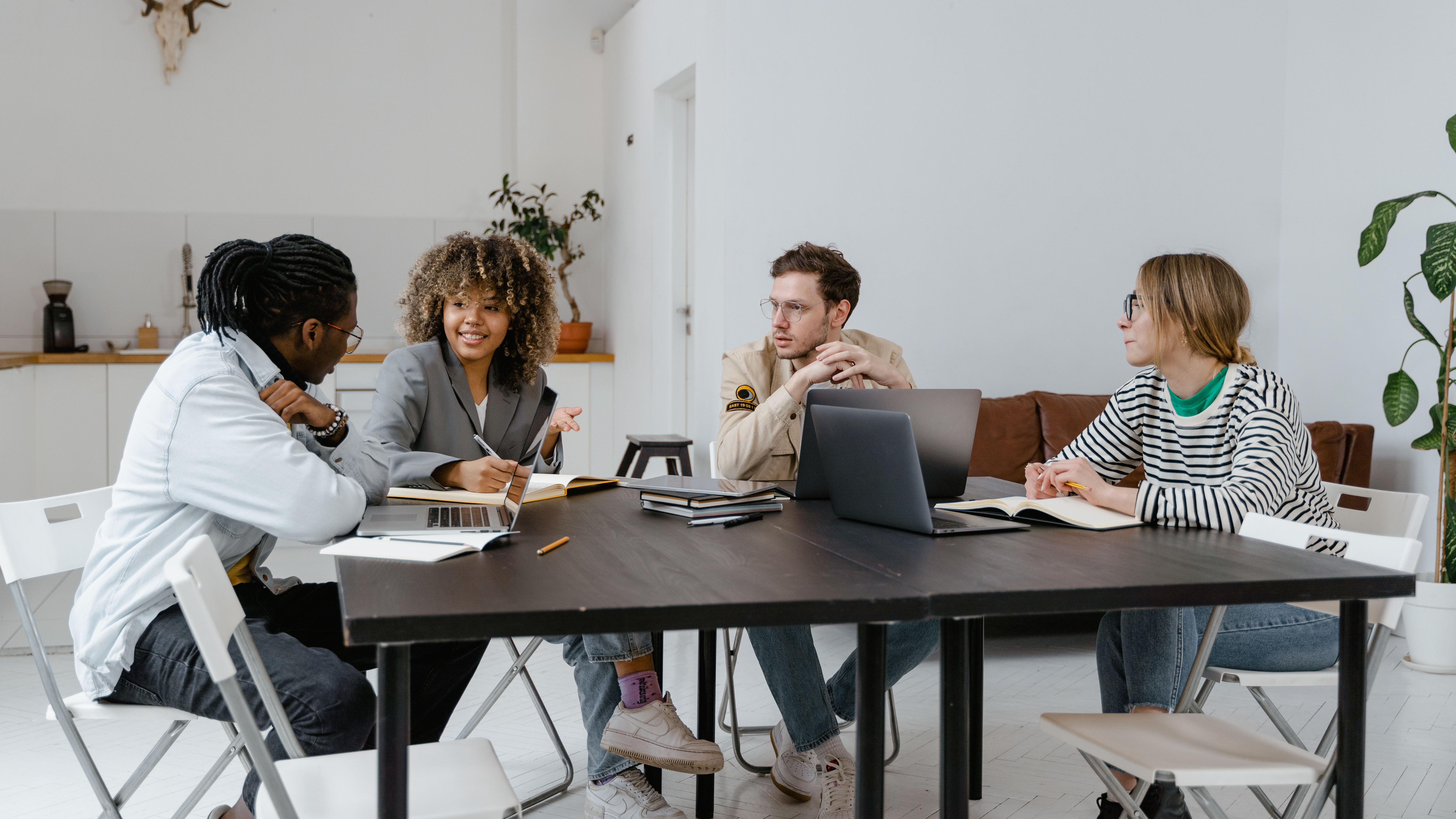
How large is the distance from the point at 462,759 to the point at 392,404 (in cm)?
104

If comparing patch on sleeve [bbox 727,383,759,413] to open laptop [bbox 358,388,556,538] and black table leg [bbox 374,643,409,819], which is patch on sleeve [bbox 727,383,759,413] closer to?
open laptop [bbox 358,388,556,538]

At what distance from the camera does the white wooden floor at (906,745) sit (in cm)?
244

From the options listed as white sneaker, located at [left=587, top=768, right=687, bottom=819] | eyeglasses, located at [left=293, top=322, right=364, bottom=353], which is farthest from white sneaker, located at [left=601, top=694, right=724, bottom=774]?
eyeglasses, located at [left=293, top=322, right=364, bottom=353]

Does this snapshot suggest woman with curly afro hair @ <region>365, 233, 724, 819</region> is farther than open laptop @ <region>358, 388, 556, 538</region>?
Yes

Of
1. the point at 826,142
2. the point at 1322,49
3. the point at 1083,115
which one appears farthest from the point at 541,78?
the point at 1322,49

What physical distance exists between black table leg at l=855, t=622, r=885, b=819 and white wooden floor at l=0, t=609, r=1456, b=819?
1.03 m

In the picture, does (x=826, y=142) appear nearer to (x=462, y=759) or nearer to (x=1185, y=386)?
(x=1185, y=386)

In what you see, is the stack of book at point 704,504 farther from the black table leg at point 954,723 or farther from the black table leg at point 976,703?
the black table leg at point 954,723

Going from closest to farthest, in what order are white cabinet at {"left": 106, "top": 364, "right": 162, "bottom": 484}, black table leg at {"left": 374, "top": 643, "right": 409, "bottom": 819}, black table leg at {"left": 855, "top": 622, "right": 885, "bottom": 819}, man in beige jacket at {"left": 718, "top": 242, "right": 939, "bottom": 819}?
1. black table leg at {"left": 374, "top": 643, "right": 409, "bottom": 819}
2. black table leg at {"left": 855, "top": 622, "right": 885, "bottom": 819}
3. man in beige jacket at {"left": 718, "top": 242, "right": 939, "bottom": 819}
4. white cabinet at {"left": 106, "top": 364, "right": 162, "bottom": 484}

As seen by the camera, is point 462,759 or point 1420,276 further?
point 1420,276

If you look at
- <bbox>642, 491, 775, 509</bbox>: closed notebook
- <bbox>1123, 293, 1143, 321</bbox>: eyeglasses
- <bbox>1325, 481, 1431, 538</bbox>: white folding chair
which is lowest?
<bbox>1325, 481, 1431, 538</bbox>: white folding chair

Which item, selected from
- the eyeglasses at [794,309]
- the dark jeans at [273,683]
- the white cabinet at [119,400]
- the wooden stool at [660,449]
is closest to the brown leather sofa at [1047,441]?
the wooden stool at [660,449]

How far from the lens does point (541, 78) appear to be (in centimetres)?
650

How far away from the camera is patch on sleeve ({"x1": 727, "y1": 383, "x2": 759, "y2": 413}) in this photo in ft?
9.16
